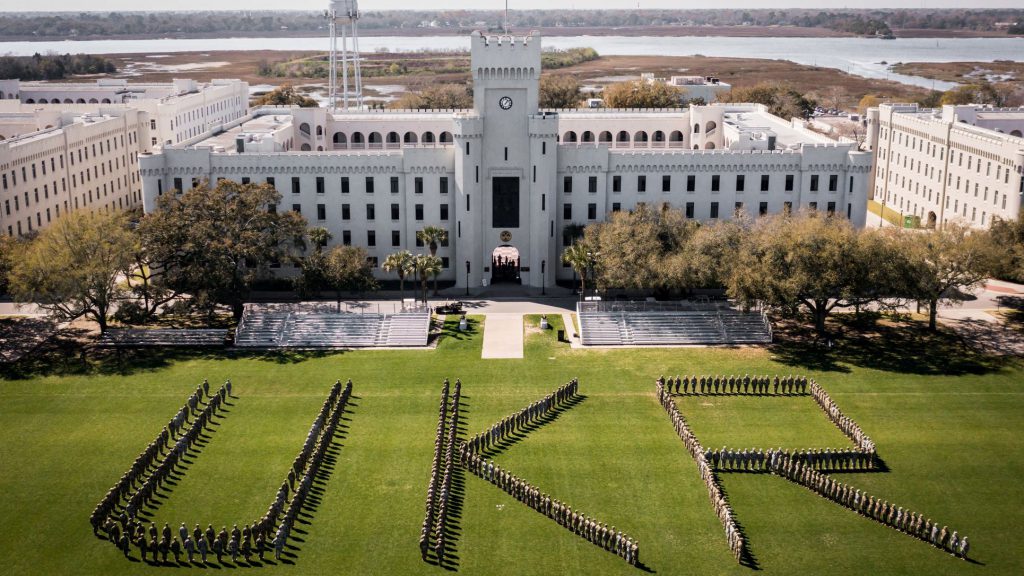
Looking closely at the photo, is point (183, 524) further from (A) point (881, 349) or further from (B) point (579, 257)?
(A) point (881, 349)

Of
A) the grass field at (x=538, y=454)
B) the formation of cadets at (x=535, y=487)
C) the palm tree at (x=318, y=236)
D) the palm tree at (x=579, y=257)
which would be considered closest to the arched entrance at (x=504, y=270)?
the palm tree at (x=579, y=257)

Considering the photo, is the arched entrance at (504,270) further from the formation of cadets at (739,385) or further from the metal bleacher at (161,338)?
the formation of cadets at (739,385)

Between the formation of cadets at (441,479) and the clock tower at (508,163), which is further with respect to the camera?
the clock tower at (508,163)

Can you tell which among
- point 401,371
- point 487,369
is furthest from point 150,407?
point 487,369

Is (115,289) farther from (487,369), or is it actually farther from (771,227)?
(771,227)

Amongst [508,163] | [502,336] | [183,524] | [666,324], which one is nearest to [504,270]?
[508,163]

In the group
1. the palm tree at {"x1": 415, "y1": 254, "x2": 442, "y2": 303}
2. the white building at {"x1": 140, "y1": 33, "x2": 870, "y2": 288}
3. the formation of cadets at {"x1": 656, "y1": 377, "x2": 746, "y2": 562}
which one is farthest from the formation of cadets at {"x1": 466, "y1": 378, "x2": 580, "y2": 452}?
the white building at {"x1": 140, "y1": 33, "x2": 870, "y2": 288}
